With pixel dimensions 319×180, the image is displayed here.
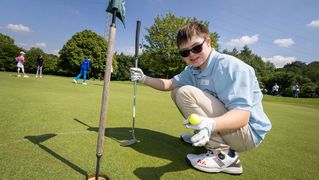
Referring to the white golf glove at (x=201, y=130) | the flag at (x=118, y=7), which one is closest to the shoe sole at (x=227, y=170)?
the white golf glove at (x=201, y=130)

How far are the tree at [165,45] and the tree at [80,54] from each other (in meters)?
13.4

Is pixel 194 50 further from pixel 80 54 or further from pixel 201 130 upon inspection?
pixel 80 54

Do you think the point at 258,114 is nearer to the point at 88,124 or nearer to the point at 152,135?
the point at 152,135

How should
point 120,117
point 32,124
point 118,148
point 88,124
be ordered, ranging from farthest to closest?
point 120,117 → point 88,124 → point 32,124 → point 118,148

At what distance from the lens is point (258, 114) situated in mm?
2699

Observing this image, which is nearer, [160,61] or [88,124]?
[88,124]

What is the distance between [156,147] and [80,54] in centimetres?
5099

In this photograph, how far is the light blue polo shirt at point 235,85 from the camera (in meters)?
2.27

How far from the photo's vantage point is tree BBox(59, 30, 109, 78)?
1948 inches

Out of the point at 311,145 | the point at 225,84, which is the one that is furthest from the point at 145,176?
the point at 311,145

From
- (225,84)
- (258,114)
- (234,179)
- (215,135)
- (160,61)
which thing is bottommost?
(234,179)

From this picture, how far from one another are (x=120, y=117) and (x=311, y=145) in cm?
417

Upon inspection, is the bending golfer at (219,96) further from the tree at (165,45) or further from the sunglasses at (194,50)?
the tree at (165,45)

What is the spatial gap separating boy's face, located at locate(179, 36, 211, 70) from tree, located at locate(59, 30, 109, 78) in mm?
49041
